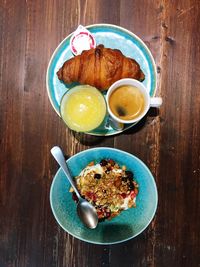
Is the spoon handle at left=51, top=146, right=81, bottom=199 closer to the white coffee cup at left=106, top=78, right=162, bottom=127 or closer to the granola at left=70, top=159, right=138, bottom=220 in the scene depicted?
the granola at left=70, top=159, right=138, bottom=220

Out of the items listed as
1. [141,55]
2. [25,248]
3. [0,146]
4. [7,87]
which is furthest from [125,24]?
[25,248]

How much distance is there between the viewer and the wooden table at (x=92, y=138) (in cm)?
104

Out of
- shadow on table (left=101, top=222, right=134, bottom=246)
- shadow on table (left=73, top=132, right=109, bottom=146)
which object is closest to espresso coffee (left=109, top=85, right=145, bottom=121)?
shadow on table (left=73, top=132, right=109, bottom=146)

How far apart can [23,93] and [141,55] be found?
35 cm

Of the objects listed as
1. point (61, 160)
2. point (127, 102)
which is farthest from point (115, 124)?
point (61, 160)

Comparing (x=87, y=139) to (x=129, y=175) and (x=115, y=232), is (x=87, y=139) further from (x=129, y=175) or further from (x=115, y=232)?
(x=115, y=232)

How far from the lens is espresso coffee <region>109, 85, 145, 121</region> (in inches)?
37.2

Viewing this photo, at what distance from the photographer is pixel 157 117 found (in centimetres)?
104

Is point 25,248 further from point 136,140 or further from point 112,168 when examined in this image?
point 136,140

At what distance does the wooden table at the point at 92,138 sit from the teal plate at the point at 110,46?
44mm

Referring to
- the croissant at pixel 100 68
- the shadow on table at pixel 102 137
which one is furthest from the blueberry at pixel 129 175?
the croissant at pixel 100 68

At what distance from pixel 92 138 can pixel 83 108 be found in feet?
0.40

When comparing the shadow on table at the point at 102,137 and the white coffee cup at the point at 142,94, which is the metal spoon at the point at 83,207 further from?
the white coffee cup at the point at 142,94

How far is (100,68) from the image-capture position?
3.00ft
